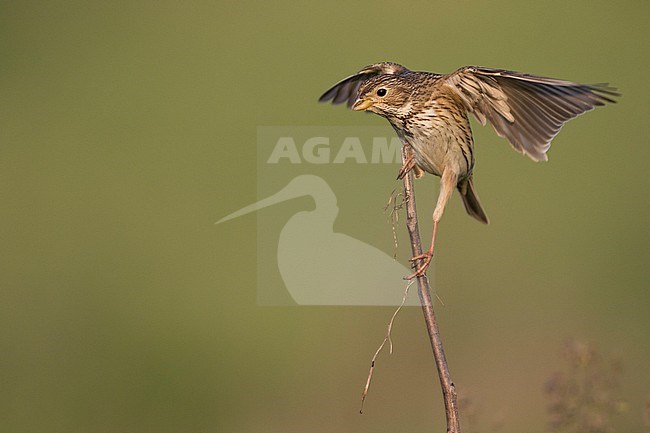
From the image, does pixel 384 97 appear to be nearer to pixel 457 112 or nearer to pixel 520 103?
pixel 457 112

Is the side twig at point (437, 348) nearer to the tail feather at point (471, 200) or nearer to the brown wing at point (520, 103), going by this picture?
the brown wing at point (520, 103)

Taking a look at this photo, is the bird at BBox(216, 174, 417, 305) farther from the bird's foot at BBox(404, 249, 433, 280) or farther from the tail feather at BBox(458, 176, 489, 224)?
the bird's foot at BBox(404, 249, 433, 280)

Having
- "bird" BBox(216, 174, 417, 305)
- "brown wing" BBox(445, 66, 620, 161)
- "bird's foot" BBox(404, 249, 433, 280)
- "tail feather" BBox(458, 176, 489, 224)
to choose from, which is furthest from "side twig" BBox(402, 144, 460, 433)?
"bird" BBox(216, 174, 417, 305)

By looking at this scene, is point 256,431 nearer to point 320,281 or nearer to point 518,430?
point 320,281

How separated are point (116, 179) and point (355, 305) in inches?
145

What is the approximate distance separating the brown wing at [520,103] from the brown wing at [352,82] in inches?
17.6

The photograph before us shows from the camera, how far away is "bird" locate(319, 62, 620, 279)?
4109 millimetres

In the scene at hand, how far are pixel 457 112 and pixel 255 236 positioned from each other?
17.8 feet

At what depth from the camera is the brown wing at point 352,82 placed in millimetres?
4699

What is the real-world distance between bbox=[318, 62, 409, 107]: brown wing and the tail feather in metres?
0.66

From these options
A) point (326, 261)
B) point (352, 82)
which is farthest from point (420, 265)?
point (326, 261)

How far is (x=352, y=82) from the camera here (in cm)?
499

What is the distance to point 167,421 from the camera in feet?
24.4

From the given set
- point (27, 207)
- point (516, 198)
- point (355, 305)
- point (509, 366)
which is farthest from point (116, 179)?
point (509, 366)
